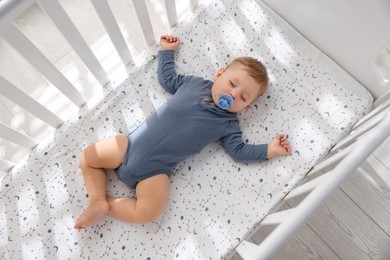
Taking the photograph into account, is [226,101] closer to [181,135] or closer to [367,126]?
[181,135]

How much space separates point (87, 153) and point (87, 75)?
20.8 inches

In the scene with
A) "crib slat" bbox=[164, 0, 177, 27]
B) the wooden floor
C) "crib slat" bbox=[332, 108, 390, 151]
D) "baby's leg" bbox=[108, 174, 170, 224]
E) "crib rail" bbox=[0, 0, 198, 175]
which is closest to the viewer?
"crib rail" bbox=[0, 0, 198, 175]

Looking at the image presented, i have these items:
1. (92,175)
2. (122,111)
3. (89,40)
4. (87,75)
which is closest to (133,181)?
(92,175)

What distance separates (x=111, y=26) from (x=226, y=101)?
37 centimetres

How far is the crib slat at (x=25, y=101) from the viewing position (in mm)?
801

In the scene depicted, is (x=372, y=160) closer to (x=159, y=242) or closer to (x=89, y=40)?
(x=159, y=242)

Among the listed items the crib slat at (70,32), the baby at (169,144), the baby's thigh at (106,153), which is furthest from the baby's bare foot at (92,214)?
the crib slat at (70,32)

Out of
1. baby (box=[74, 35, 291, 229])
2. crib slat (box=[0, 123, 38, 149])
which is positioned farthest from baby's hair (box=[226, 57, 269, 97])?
crib slat (box=[0, 123, 38, 149])

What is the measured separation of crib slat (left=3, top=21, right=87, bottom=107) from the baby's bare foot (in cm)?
33

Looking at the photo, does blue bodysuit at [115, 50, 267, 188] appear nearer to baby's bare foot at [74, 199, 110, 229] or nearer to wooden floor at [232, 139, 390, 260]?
baby's bare foot at [74, 199, 110, 229]

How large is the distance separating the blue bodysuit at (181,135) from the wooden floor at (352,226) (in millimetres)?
404

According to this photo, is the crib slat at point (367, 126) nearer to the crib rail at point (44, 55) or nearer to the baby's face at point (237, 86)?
the baby's face at point (237, 86)

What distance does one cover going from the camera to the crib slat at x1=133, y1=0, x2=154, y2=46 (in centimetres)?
93

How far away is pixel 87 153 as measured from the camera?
97 centimetres
